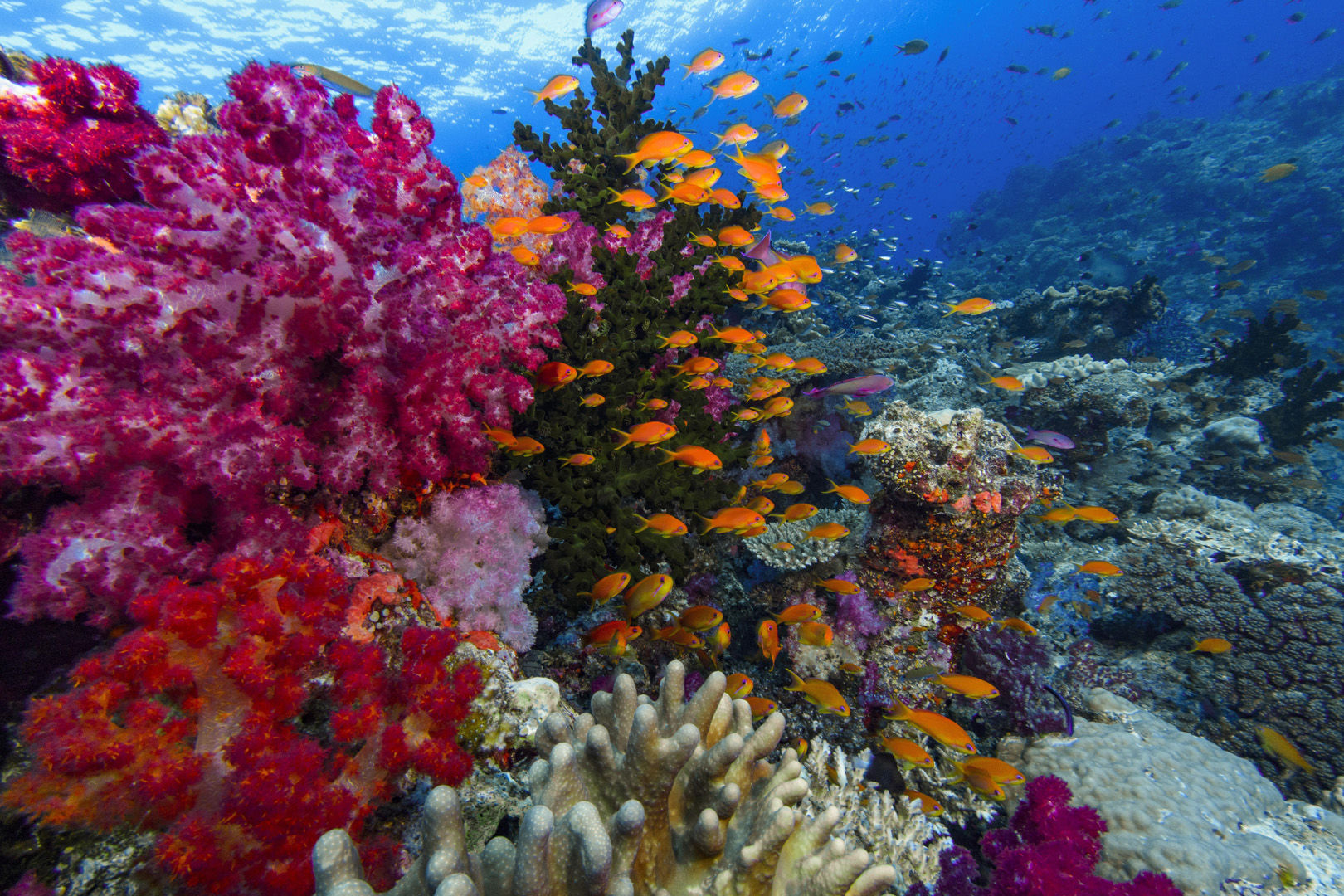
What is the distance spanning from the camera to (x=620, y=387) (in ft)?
14.7

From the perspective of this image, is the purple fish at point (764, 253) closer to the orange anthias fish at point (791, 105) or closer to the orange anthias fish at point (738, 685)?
the orange anthias fish at point (791, 105)

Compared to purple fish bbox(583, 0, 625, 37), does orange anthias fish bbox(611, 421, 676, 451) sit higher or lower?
lower

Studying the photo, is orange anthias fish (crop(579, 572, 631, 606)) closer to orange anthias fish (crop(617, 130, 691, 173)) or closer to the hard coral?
the hard coral

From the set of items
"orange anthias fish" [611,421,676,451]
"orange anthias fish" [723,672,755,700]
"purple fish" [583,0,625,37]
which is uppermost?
"purple fish" [583,0,625,37]

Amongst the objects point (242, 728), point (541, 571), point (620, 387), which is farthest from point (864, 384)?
point (242, 728)

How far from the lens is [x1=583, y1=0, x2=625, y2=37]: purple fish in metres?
8.13

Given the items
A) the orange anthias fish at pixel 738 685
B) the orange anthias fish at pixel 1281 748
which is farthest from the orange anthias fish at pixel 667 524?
the orange anthias fish at pixel 1281 748

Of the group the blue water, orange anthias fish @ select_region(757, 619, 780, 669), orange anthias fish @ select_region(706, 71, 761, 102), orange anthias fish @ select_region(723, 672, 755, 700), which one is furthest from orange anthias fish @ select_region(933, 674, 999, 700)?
the blue water

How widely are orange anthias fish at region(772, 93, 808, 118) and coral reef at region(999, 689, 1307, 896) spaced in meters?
9.38

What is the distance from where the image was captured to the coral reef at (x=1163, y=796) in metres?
3.38

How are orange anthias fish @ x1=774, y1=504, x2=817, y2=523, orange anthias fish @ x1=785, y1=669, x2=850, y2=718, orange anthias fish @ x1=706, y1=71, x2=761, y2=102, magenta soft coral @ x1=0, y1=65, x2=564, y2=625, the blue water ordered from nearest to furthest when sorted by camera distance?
magenta soft coral @ x1=0, y1=65, x2=564, y2=625 → orange anthias fish @ x1=785, y1=669, x2=850, y2=718 → orange anthias fish @ x1=774, y1=504, x2=817, y2=523 → orange anthias fish @ x1=706, y1=71, x2=761, y2=102 → the blue water

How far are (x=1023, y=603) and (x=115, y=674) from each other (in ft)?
24.2

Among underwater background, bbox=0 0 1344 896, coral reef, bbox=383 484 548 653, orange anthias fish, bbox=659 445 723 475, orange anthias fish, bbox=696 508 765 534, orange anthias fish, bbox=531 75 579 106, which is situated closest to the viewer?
underwater background, bbox=0 0 1344 896

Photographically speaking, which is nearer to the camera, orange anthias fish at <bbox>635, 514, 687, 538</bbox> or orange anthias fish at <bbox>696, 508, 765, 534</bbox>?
orange anthias fish at <bbox>635, 514, 687, 538</bbox>
